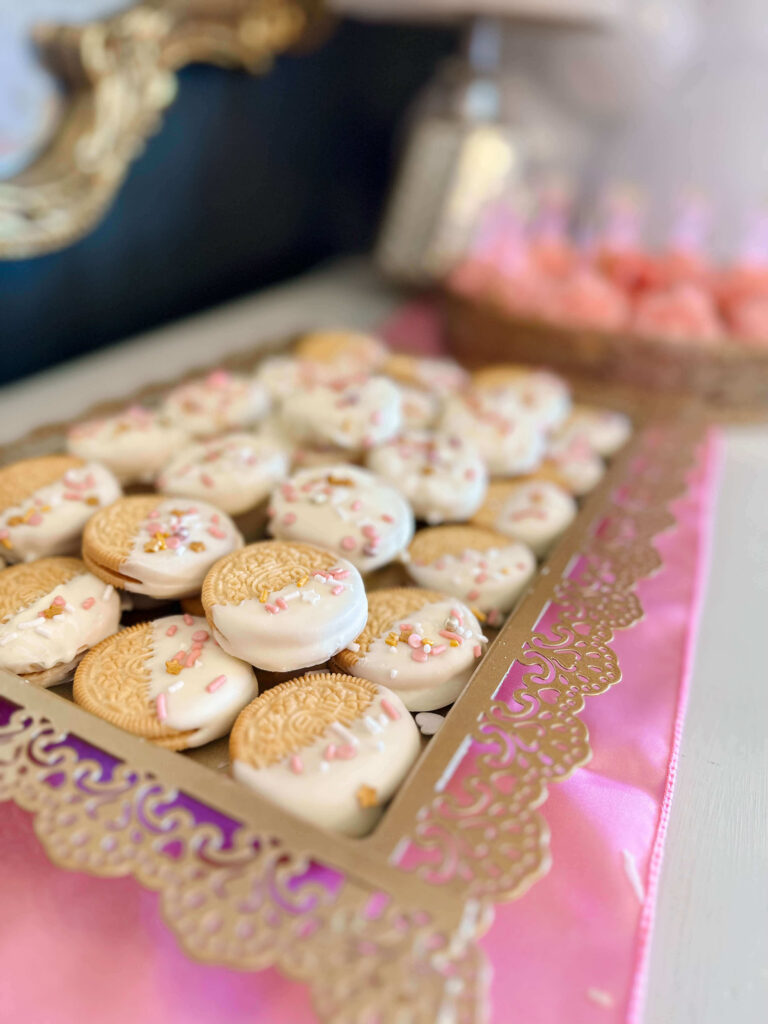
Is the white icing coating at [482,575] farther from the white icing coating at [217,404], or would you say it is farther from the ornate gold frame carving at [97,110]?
the ornate gold frame carving at [97,110]

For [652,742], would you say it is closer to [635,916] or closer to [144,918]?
[635,916]

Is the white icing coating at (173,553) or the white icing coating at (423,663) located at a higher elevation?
the white icing coating at (173,553)

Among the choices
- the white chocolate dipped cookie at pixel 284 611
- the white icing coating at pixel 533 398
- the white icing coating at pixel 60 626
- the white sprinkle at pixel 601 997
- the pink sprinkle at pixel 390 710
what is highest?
the white icing coating at pixel 533 398

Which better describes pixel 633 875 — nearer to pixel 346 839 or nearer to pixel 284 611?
pixel 346 839

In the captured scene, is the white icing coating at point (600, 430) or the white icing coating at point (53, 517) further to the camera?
the white icing coating at point (600, 430)

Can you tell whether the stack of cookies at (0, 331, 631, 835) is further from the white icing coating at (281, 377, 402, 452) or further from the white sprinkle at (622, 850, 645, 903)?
the white sprinkle at (622, 850, 645, 903)

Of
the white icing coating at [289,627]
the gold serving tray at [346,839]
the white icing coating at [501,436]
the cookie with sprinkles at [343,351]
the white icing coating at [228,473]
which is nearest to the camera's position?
the gold serving tray at [346,839]

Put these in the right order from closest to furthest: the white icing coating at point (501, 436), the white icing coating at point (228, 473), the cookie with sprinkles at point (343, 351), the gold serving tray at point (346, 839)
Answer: the gold serving tray at point (346, 839)
the white icing coating at point (228, 473)
the white icing coating at point (501, 436)
the cookie with sprinkles at point (343, 351)

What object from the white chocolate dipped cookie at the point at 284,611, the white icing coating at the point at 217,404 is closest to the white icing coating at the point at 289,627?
the white chocolate dipped cookie at the point at 284,611

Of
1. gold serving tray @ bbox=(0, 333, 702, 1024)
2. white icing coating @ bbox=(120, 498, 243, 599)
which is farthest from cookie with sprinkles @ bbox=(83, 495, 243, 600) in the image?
gold serving tray @ bbox=(0, 333, 702, 1024)
